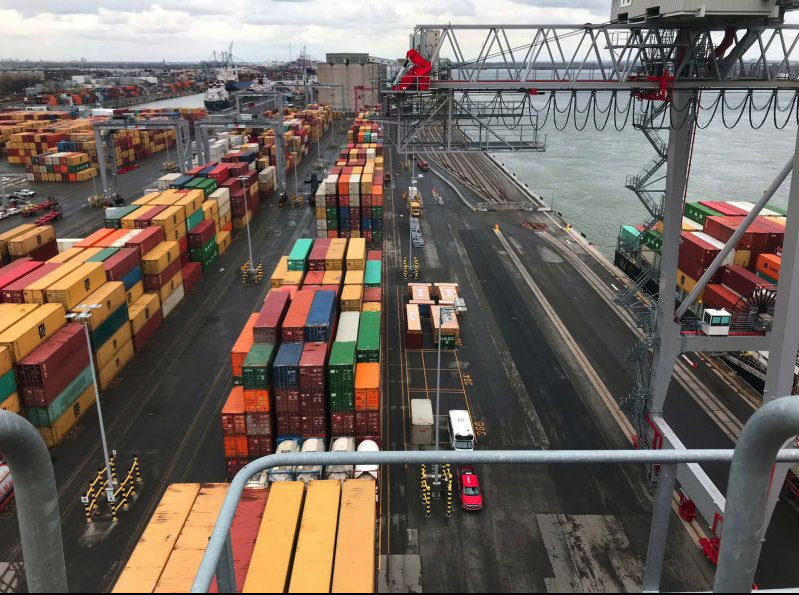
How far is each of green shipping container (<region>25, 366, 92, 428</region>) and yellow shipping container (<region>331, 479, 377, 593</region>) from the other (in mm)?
15675

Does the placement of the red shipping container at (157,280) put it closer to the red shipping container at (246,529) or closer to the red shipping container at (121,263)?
the red shipping container at (121,263)

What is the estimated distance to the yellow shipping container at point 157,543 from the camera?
14.1 m

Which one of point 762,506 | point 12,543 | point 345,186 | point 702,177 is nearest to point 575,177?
point 702,177

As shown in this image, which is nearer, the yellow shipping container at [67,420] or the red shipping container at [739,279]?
the yellow shipping container at [67,420]

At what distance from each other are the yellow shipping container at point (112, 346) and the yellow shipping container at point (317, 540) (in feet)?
57.4

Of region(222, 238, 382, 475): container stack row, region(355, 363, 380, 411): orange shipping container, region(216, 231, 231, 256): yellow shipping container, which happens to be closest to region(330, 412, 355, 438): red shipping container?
region(222, 238, 382, 475): container stack row

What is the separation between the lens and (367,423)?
80.9 ft

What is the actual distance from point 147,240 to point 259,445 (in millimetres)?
19744

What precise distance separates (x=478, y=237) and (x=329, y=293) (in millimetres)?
31354

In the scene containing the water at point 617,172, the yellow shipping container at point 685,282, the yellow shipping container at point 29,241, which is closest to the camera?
the yellow shipping container at point 685,282

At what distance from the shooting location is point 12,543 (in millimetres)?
20406

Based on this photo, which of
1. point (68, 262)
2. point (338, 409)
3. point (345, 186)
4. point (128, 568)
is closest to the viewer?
point (128, 568)

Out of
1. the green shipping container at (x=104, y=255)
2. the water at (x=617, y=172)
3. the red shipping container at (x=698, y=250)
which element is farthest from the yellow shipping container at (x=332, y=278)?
the water at (x=617, y=172)

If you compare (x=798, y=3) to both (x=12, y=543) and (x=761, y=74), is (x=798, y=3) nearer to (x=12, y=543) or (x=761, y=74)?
(x=761, y=74)
